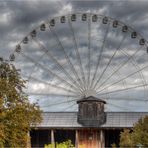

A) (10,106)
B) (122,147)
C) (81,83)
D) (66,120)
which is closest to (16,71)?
(10,106)

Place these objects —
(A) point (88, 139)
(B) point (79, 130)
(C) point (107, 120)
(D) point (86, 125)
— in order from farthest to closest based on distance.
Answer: (B) point (79, 130), (A) point (88, 139), (C) point (107, 120), (D) point (86, 125)

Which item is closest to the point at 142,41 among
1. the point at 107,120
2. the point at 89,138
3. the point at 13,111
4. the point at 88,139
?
the point at 107,120

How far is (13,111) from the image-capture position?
38.7m

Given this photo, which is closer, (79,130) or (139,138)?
(139,138)

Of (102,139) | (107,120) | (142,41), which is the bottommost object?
(102,139)

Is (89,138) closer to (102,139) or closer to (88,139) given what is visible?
(88,139)

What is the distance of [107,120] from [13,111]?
31.5 metres

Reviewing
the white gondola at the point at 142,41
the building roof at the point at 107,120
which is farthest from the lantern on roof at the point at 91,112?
the white gondola at the point at 142,41

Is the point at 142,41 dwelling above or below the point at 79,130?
above

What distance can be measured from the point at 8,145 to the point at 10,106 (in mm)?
2628

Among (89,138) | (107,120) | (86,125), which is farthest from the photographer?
(89,138)

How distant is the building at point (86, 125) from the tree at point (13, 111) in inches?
1064

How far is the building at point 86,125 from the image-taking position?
68500 millimetres

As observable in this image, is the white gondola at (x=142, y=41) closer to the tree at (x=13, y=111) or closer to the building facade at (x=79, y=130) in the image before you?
the building facade at (x=79, y=130)
